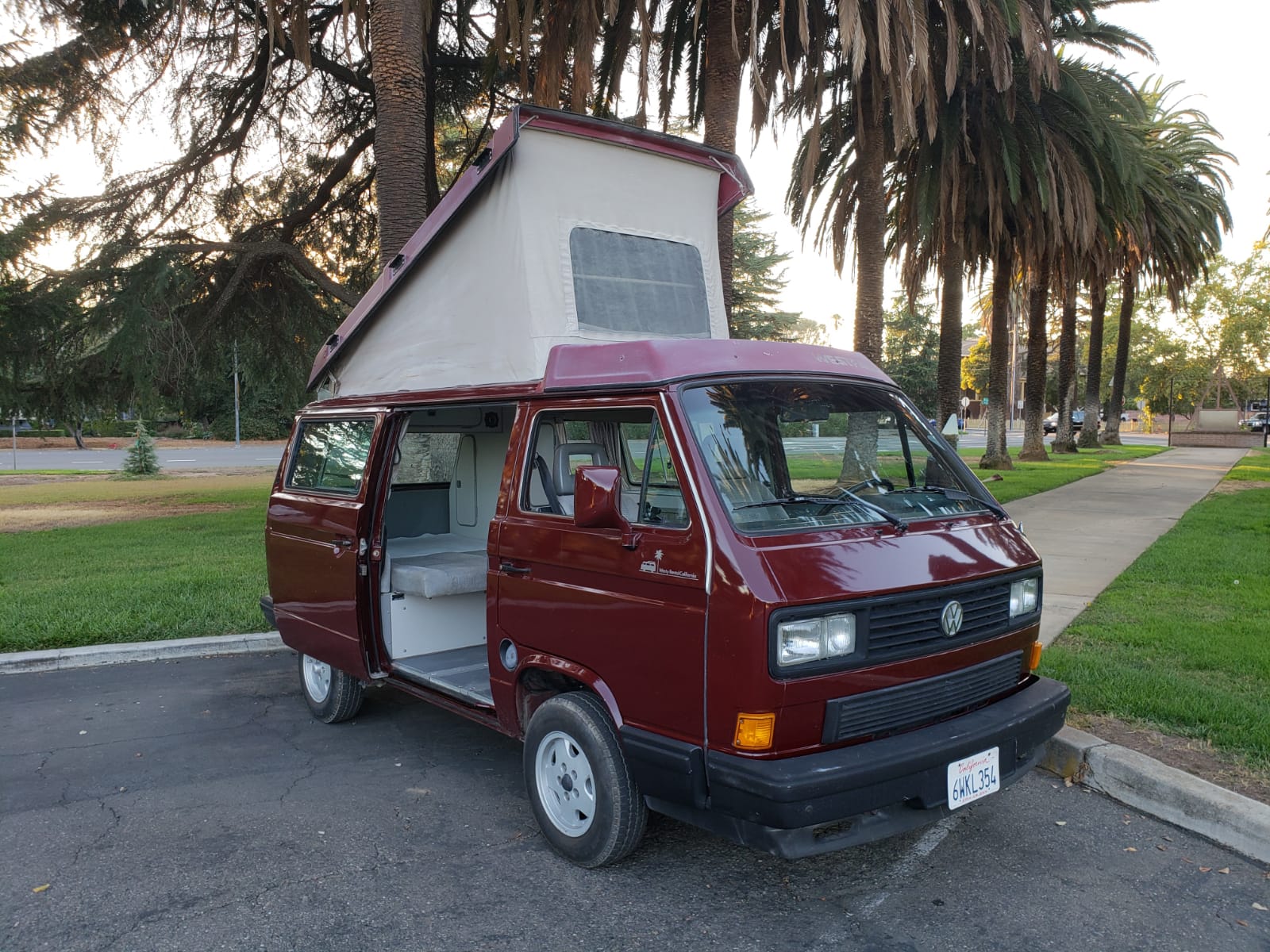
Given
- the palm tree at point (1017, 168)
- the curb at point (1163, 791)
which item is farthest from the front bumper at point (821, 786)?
the palm tree at point (1017, 168)

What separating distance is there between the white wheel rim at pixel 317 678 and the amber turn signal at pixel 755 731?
338cm

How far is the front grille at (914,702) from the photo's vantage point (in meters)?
3.28

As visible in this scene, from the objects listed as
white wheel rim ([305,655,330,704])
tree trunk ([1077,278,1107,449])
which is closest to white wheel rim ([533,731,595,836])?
white wheel rim ([305,655,330,704])

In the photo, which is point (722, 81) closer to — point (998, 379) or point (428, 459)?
point (428, 459)

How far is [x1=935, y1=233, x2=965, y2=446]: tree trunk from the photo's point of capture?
19.7 meters

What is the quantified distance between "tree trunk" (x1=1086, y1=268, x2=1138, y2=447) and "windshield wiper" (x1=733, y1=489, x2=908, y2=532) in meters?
29.3

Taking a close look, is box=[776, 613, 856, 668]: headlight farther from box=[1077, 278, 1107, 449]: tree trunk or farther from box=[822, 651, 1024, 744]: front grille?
box=[1077, 278, 1107, 449]: tree trunk

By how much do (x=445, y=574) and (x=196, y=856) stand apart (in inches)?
69.1

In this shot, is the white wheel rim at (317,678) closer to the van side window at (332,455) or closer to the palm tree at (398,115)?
the van side window at (332,455)

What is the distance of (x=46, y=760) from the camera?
5.11 m

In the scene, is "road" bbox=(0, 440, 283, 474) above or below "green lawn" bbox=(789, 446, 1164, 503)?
below

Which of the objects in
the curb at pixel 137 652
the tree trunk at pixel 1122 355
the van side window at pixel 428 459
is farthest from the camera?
the tree trunk at pixel 1122 355

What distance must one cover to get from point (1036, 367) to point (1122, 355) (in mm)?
12961

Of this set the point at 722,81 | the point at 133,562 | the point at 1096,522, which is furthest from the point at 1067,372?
the point at 133,562
